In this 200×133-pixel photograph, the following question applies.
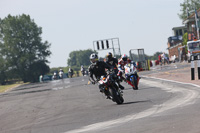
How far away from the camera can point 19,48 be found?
98062mm

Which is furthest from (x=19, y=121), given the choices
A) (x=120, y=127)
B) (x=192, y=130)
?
(x=192, y=130)

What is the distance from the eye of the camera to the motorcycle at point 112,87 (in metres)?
13.8

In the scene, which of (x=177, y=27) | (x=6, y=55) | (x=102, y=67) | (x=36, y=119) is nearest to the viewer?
(x=36, y=119)

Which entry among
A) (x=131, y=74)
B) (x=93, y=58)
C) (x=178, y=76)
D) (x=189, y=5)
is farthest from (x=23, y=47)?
(x=93, y=58)

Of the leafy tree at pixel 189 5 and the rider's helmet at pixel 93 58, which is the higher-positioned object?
the leafy tree at pixel 189 5

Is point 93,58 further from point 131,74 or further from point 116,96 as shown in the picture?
point 131,74

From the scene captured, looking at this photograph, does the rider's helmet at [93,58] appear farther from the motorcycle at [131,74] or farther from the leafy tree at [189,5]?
the leafy tree at [189,5]

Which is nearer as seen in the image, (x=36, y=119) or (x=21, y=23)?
(x=36, y=119)

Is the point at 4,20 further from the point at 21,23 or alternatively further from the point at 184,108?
the point at 184,108

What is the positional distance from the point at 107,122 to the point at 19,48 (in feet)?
296

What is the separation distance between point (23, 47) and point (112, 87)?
284 ft

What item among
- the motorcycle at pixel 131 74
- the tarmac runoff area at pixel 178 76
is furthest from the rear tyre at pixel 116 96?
the motorcycle at pixel 131 74

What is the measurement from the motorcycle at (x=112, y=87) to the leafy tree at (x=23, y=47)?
81.3 m

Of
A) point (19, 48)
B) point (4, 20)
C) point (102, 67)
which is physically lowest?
point (102, 67)
